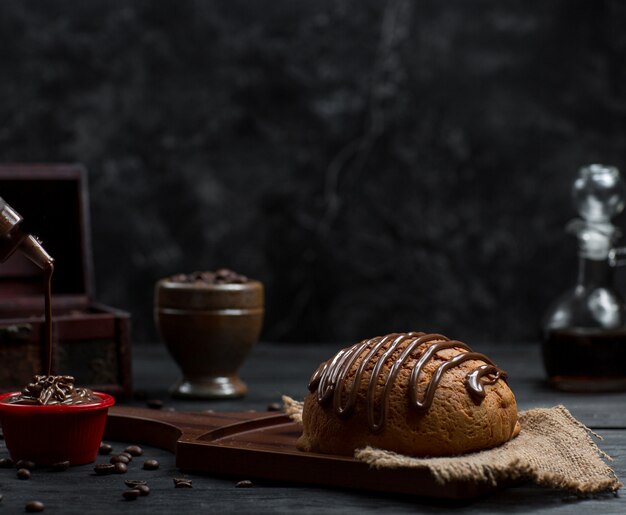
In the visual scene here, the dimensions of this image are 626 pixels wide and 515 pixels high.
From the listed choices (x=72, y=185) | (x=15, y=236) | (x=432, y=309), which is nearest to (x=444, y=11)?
(x=432, y=309)

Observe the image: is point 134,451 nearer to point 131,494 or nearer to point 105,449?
point 105,449

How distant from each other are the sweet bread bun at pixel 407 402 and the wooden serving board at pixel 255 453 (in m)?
0.04

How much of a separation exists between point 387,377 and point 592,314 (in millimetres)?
874

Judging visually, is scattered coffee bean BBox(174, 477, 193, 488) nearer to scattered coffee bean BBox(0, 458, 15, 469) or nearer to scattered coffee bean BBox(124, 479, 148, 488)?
scattered coffee bean BBox(124, 479, 148, 488)

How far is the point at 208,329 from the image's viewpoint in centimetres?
202

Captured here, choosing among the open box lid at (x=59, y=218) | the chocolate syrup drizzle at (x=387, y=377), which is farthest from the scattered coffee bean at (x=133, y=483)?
the open box lid at (x=59, y=218)

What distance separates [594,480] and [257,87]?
1.76 m

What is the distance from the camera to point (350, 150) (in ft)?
9.38

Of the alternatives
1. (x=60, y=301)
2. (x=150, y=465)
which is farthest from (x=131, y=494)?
(x=60, y=301)

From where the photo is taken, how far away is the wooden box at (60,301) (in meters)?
1.96

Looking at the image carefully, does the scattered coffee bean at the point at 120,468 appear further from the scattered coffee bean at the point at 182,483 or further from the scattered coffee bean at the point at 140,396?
the scattered coffee bean at the point at 140,396

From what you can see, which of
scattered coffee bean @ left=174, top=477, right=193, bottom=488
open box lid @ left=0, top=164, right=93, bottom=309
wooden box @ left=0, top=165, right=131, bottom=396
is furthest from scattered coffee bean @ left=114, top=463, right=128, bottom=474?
open box lid @ left=0, top=164, right=93, bottom=309

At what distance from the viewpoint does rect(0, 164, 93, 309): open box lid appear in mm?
2223

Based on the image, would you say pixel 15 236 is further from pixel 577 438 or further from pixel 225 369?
pixel 577 438
